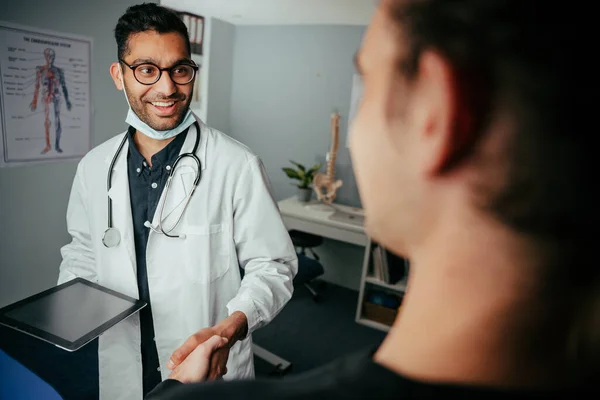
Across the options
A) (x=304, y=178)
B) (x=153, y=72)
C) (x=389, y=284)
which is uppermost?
(x=153, y=72)

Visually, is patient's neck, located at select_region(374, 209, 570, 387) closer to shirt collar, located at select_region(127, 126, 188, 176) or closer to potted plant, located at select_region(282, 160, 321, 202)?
shirt collar, located at select_region(127, 126, 188, 176)

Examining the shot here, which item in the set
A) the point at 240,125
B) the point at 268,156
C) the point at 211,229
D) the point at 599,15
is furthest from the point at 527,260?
the point at 240,125

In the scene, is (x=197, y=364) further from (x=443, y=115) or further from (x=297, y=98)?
(x=297, y=98)

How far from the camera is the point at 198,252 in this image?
3.99 feet

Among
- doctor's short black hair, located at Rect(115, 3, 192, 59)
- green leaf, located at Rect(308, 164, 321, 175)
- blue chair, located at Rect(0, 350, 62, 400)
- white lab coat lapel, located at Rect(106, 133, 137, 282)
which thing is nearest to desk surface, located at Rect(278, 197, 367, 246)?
green leaf, located at Rect(308, 164, 321, 175)

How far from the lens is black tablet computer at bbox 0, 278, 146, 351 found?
34.7 inches

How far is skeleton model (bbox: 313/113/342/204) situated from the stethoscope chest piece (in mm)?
2055

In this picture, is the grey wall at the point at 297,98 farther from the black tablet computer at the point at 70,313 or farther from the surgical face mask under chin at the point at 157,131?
the black tablet computer at the point at 70,313

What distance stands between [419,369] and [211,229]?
0.97 m

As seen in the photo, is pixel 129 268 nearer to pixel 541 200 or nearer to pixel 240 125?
pixel 541 200

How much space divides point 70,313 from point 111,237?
0.96ft

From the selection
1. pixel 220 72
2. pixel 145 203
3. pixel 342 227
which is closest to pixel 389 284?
pixel 342 227

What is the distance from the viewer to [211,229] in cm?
122

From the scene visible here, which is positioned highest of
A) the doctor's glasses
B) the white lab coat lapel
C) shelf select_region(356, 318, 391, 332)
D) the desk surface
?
the doctor's glasses
